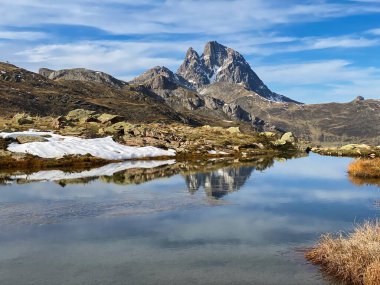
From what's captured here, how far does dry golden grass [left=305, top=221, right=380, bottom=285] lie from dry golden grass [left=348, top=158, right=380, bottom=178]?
4310cm

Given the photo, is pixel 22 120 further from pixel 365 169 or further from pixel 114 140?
pixel 365 169

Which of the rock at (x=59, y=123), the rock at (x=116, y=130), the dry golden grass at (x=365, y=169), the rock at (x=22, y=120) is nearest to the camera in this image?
the dry golden grass at (x=365, y=169)

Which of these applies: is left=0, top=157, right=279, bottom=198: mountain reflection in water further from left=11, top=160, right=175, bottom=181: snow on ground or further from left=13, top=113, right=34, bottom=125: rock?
left=13, top=113, right=34, bottom=125: rock

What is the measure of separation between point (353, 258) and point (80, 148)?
228 ft

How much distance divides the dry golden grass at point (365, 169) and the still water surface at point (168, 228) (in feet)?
32.7

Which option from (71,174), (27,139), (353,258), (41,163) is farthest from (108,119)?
(353,258)

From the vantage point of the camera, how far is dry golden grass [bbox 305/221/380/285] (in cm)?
1842

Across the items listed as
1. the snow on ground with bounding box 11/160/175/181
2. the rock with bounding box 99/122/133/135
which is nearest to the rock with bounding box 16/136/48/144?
the snow on ground with bounding box 11/160/175/181

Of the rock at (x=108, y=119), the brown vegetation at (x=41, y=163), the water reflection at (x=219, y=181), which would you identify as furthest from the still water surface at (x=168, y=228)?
the rock at (x=108, y=119)

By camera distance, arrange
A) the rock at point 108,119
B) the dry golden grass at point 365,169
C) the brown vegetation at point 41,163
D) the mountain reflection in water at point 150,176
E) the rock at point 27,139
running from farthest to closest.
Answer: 1. the rock at point 108,119
2. the rock at point 27,139
3. the brown vegetation at point 41,163
4. the dry golden grass at point 365,169
5. the mountain reflection in water at point 150,176

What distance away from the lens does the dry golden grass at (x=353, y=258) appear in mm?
18422

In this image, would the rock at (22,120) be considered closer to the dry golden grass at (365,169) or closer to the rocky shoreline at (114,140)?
the rocky shoreline at (114,140)

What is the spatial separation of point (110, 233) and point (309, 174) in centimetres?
4754

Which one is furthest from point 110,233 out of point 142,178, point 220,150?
point 220,150
